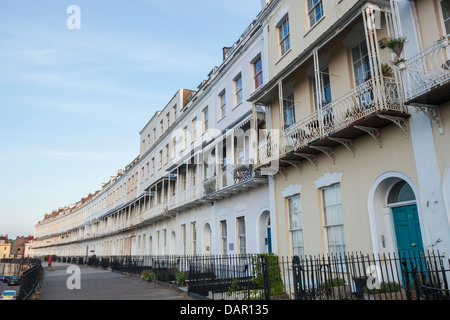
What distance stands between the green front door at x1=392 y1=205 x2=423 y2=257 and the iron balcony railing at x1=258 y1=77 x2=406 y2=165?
7.80 feet

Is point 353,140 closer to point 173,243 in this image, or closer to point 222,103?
point 222,103

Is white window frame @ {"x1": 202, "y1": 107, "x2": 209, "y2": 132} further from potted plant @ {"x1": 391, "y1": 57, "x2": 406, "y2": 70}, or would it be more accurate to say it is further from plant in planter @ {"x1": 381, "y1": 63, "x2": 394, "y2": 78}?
potted plant @ {"x1": 391, "y1": 57, "x2": 406, "y2": 70}

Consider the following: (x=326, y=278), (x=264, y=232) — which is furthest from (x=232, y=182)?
(x=326, y=278)

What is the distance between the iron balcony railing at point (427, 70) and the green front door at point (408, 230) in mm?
2680

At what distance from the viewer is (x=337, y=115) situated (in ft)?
31.5

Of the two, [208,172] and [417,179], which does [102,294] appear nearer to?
[208,172]

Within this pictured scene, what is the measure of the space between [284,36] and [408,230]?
27.5 ft

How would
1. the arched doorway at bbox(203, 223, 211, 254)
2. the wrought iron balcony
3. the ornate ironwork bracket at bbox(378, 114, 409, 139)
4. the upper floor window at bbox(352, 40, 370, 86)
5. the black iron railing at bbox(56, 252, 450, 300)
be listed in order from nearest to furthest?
the black iron railing at bbox(56, 252, 450, 300)
the ornate ironwork bracket at bbox(378, 114, 409, 139)
the upper floor window at bbox(352, 40, 370, 86)
the wrought iron balcony
the arched doorway at bbox(203, 223, 211, 254)

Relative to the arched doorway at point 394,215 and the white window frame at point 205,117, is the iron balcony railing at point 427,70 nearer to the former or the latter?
the arched doorway at point 394,215

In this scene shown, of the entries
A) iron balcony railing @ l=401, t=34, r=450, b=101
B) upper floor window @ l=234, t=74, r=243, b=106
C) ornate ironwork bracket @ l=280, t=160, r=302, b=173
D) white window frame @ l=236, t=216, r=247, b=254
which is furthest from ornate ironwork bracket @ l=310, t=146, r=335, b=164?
upper floor window @ l=234, t=74, r=243, b=106

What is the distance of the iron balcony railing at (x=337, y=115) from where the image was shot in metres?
7.67

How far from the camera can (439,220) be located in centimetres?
670

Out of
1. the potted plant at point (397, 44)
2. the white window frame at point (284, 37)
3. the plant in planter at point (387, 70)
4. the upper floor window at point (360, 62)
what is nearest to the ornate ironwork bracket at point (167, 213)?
the white window frame at point (284, 37)

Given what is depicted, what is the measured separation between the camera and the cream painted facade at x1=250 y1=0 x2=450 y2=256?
7.22 m
